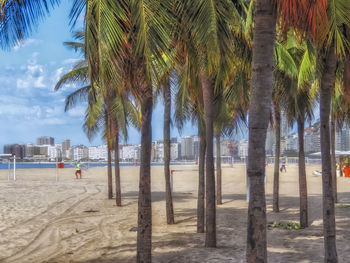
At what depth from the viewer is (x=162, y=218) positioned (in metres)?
13.9

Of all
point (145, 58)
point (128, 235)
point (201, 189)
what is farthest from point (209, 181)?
point (145, 58)

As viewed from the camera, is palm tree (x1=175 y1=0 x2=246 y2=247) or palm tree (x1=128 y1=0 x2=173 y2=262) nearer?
palm tree (x1=128 y1=0 x2=173 y2=262)

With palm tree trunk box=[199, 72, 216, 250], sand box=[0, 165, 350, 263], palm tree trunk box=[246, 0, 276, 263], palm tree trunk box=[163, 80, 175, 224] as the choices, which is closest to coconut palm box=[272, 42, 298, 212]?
palm tree trunk box=[199, 72, 216, 250]

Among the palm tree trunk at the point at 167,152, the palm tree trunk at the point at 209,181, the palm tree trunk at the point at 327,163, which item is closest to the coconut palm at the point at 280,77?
the palm tree trunk at the point at 209,181

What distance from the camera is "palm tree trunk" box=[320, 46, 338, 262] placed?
20.2 feet

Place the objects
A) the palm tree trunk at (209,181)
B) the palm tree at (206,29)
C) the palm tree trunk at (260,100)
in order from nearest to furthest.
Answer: the palm tree trunk at (260,100), the palm tree at (206,29), the palm tree trunk at (209,181)

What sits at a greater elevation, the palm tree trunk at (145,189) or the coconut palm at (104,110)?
the coconut palm at (104,110)

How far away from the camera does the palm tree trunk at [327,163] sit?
243 inches

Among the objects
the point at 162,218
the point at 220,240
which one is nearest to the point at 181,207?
the point at 162,218

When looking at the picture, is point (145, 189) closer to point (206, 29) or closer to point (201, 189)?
point (206, 29)

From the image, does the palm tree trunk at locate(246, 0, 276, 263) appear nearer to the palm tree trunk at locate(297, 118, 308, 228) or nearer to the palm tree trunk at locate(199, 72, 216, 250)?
the palm tree trunk at locate(199, 72, 216, 250)

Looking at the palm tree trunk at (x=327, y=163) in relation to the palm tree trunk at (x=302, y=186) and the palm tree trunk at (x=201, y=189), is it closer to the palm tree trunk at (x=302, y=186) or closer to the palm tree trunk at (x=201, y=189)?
the palm tree trunk at (x=201, y=189)

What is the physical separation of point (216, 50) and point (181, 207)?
12.4 m

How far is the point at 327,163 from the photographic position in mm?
6531
